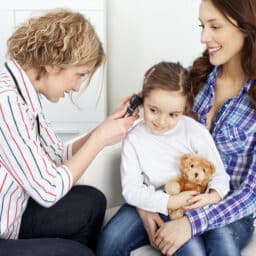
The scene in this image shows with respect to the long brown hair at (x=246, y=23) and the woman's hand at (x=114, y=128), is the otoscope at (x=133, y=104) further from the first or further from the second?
the long brown hair at (x=246, y=23)

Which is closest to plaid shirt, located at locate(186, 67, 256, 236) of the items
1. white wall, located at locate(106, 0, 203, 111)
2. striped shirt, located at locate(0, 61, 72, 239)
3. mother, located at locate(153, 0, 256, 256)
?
mother, located at locate(153, 0, 256, 256)

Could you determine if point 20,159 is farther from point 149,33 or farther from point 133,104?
point 149,33

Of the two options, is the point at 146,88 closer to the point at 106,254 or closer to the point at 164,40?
the point at 106,254

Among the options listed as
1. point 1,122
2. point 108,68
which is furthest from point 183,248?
point 108,68

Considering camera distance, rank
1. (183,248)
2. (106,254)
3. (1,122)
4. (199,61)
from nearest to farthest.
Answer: (1,122) < (183,248) < (106,254) < (199,61)

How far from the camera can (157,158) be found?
1.23 metres

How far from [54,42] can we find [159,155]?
44 centimetres

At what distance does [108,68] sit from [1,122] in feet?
4.18

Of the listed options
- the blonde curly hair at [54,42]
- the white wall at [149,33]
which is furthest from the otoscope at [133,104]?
the white wall at [149,33]

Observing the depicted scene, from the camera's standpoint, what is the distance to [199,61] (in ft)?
4.51

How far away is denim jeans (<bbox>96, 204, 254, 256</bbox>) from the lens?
109cm

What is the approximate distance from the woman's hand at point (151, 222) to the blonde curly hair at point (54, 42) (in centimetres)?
45

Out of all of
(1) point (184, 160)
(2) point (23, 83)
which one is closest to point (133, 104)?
(1) point (184, 160)

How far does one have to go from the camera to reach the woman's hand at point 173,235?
43.0 inches
